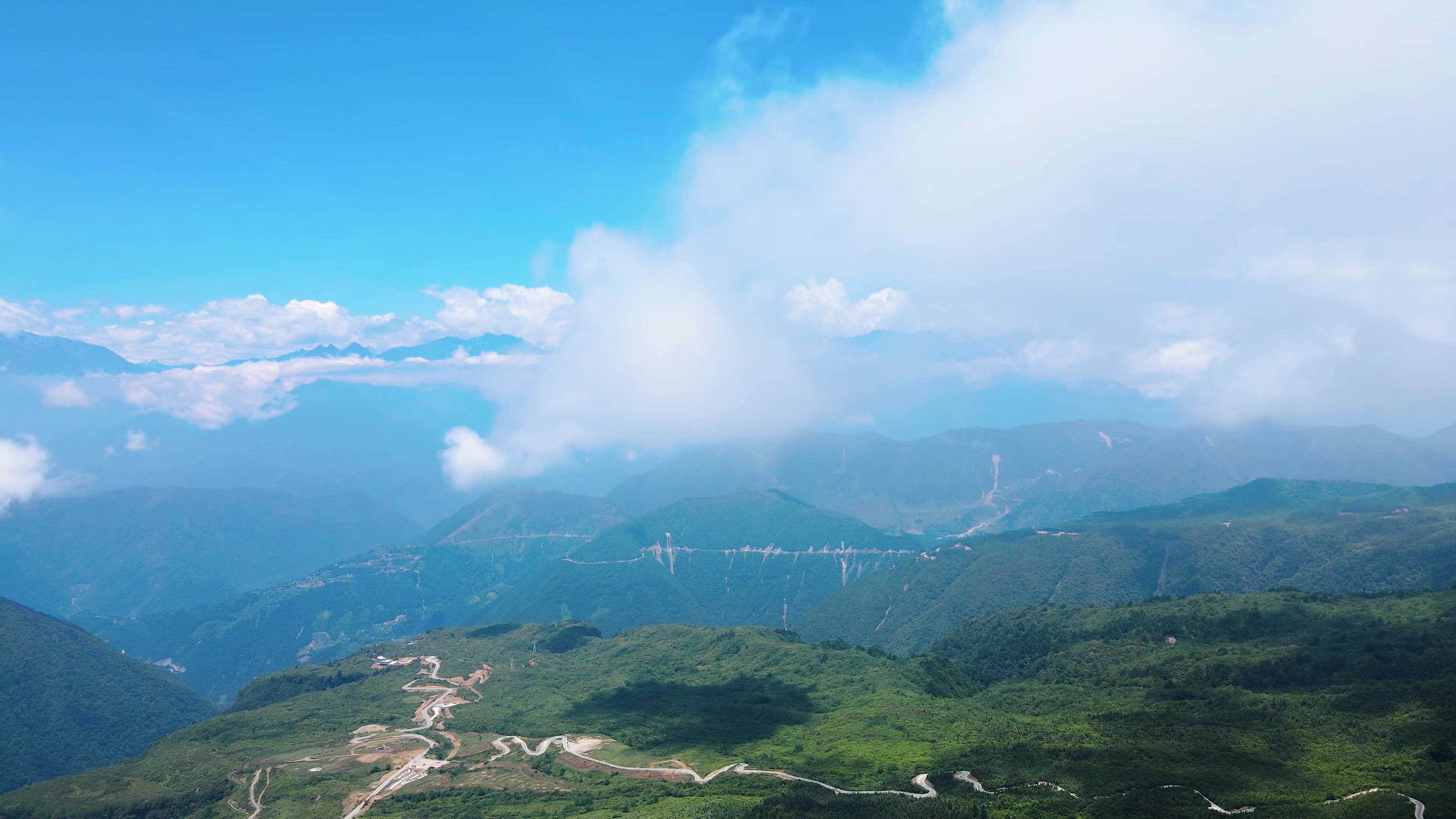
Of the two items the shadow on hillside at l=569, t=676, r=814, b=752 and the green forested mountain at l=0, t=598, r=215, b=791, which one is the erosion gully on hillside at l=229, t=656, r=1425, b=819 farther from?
the green forested mountain at l=0, t=598, r=215, b=791

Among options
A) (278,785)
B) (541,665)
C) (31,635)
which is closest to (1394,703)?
(278,785)

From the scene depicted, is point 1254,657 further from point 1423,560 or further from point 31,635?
point 31,635

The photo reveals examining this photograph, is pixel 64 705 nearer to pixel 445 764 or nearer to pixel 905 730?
pixel 445 764

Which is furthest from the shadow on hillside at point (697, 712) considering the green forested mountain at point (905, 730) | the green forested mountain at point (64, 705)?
the green forested mountain at point (64, 705)

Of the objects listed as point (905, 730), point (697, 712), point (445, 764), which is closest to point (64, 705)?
point (445, 764)

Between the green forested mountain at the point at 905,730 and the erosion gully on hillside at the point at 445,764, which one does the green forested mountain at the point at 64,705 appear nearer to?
the green forested mountain at the point at 905,730

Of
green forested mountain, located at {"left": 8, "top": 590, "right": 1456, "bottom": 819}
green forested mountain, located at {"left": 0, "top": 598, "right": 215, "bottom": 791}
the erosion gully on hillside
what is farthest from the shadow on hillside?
green forested mountain, located at {"left": 0, "top": 598, "right": 215, "bottom": 791}

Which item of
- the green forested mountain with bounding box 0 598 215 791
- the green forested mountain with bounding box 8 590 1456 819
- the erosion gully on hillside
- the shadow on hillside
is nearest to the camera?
the green forested mountain with bounding box 8 590 1456 819
